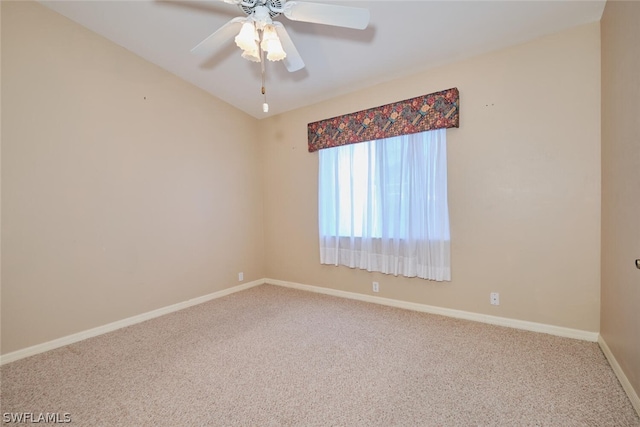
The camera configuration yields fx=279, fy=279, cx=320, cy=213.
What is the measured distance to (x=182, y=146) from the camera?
3.28m

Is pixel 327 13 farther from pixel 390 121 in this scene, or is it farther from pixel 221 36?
pixel 390 121

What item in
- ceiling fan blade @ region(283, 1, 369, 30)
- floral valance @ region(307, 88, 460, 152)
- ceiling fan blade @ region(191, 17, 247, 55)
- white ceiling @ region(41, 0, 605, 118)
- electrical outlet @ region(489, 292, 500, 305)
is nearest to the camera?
ceiling fan blade @ region(283, 1, 369, 30)

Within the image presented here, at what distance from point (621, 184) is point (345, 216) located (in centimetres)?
229

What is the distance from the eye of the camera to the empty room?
163 cm

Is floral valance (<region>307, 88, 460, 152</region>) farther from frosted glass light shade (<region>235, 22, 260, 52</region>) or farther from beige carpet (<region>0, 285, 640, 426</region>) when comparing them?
beige carpet (<region>0, 285, 640, 426</region>)

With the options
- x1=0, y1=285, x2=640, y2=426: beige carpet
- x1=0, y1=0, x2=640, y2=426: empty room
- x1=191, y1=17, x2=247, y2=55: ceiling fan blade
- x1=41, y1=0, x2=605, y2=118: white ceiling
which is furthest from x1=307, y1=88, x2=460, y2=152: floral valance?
x1=0, y1=285, x2=640, y2=426: beige carpet


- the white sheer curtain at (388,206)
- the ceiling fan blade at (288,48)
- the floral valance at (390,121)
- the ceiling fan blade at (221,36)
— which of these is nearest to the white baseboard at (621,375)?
the white sheer curtain at (388,206)

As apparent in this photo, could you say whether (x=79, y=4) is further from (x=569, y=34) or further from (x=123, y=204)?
(x=569, y=34)

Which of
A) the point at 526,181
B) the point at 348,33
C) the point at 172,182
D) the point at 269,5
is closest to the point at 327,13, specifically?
the point at 269,5

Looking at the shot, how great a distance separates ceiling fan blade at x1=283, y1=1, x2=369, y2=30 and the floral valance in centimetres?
134

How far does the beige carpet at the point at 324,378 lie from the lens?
57.9 inches

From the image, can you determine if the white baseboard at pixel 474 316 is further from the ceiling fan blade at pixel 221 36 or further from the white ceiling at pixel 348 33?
the ceiling fan blade at pixel 221 36

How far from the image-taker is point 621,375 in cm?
166

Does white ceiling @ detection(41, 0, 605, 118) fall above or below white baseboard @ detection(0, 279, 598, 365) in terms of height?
above
